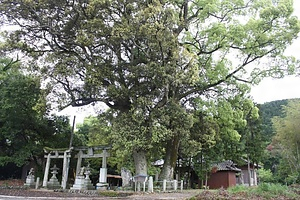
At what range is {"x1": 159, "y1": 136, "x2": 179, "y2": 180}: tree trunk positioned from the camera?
17.6 m

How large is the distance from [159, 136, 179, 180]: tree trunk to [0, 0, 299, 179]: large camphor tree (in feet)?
0.21

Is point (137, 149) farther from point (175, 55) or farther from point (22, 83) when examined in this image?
point (22, 83)

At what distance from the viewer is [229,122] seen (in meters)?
20.6

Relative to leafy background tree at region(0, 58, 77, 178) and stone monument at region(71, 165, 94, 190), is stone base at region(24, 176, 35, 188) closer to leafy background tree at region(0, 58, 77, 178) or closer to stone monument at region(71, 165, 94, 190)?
leafy background tree at region(0, 58, 77, 178)

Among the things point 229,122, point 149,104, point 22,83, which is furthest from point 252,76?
point 22,83

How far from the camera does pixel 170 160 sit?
18094 mm

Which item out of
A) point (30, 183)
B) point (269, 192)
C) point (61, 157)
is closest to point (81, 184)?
point (61, 157)

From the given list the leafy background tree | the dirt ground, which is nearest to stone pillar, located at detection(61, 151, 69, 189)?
the leafy background tree

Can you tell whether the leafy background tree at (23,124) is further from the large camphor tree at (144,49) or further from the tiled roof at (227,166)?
the tiled roof at (227,166)

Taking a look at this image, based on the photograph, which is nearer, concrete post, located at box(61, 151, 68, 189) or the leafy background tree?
concrete post, located at box(61, 151, 68, 189)

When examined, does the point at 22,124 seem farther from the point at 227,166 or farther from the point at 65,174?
the point at 227,166

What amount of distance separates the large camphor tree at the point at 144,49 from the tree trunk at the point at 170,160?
6 cm

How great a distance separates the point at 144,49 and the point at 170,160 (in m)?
7.15

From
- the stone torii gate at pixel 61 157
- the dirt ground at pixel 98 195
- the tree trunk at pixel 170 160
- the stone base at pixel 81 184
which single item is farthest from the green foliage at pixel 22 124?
the tree trunk at pixel 170 160
